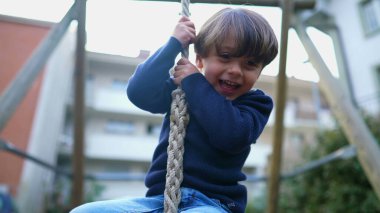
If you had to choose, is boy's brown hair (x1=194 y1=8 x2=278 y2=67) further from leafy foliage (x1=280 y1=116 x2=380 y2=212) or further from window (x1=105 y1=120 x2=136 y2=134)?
window (x1=105 y1=120 x2=136 y2=134)

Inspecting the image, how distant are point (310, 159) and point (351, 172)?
3.28 feet

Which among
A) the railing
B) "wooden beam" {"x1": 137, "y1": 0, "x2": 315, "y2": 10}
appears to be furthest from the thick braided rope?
the railing

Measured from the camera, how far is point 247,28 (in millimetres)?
984

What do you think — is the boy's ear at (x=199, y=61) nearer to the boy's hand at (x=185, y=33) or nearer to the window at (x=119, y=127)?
the boy's hand at (x=185, y=33)

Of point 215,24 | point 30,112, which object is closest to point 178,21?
point 215,24

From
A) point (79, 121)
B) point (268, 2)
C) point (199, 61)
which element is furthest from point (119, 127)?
point (199, 61)

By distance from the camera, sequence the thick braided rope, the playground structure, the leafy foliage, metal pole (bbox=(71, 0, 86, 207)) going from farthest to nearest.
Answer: the leafy foliage
metal pole (bbox=(71, 0, 86, 207))
the playground structure
the thick braided rope

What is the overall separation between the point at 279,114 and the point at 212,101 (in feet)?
5.10

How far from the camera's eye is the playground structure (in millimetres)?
1811

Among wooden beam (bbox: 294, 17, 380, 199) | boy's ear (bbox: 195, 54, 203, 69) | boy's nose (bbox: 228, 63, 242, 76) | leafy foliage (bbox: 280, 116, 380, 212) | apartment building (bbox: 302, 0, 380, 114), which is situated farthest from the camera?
apartment building (bbox: 302, 0, 380, 114)

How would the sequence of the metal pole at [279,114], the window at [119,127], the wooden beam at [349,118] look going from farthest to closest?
the window at [119,127]
the wooden beam at [349,118]
the metal pole at [279,114]

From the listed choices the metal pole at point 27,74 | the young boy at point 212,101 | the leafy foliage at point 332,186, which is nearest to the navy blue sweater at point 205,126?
the young boy at point 212,101

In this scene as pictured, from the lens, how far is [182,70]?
1.02 m

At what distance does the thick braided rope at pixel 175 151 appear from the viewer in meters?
0.88
